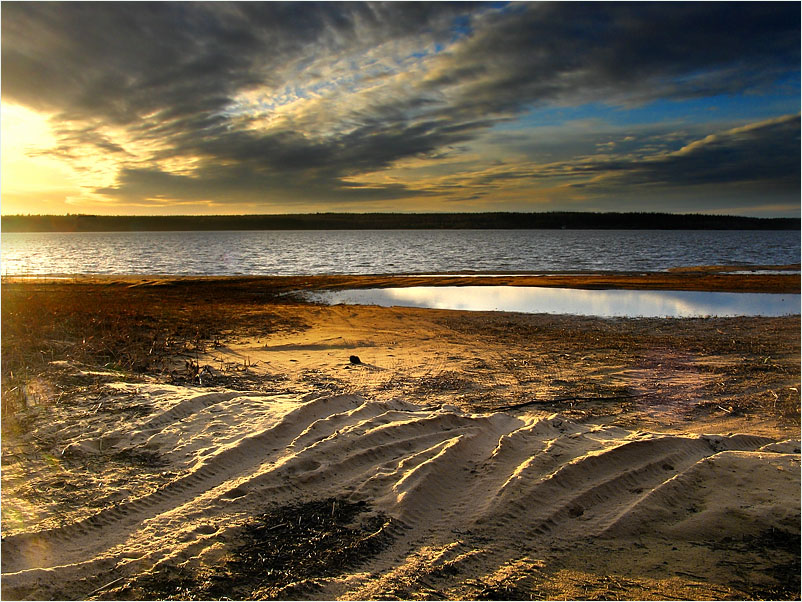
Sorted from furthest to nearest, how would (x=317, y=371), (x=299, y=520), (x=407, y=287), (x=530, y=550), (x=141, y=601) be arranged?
1. (x=407, y=287)
2. (x=317, y=371)
3. (x=299, y=520)
4. (x=530, y=550)
5. (x=141, y=601)

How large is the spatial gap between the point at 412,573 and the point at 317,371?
→ 4823 millimetres

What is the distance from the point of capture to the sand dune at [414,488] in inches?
117

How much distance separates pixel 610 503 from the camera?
3609 millimetres

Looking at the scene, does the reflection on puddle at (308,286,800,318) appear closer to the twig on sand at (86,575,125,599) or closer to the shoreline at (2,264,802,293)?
the shoreline at (2,264,802,293)

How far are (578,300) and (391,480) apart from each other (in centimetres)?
1552

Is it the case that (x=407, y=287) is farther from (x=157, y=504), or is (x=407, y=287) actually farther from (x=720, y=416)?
(x=157, y=504)

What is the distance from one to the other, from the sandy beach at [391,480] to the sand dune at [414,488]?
0.05ft

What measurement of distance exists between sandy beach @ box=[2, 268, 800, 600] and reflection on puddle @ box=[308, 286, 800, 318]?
27.0 ft

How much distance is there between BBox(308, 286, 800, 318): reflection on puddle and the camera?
50.1ft

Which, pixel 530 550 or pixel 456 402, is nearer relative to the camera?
pixel 530 550

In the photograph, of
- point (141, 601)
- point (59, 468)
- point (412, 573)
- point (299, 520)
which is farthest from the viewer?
point (59, 468)

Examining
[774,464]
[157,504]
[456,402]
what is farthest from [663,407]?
[157,504]

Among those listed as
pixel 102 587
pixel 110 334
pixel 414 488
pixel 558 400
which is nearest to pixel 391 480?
pixel 414 488

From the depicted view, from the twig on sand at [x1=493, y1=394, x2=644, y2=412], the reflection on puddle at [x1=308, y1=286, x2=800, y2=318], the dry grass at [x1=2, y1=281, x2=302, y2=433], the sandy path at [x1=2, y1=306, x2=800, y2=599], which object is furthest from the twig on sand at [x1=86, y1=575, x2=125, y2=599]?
the reflection on puddle at [x1=308, y1=286, x2=800, y2=318]
